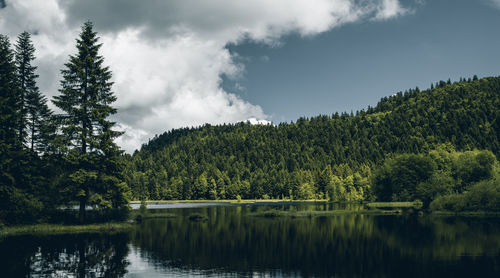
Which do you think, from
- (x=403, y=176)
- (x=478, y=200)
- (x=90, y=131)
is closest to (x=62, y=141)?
(x=90, y=131)

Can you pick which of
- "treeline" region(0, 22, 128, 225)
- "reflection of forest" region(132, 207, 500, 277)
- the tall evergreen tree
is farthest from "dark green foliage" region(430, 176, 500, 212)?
the tall evergreen tree

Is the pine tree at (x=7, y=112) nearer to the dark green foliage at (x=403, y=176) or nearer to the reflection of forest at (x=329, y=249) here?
the reflection of forest at (x=329, y=249)

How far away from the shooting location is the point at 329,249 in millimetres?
43312

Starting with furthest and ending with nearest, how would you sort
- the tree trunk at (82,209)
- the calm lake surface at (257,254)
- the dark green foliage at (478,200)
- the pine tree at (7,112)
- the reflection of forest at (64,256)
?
1. the dark green foliage at (478,200)
2. the tree trunk at (82,209)
3. the pine tree at (7,112)
4. the calm lake surface at (257,254)
5. the reflection of forest at (64,256)

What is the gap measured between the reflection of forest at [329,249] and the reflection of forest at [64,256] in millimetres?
3807

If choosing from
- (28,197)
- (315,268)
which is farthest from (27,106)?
(315,268)

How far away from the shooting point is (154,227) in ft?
216

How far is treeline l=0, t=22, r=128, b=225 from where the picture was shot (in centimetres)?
5399

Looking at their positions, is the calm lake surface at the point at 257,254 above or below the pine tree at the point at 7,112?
below

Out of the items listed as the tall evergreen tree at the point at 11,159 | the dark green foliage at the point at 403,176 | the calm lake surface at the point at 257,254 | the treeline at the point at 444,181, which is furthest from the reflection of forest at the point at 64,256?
the dark green foliage at the point at 403,176

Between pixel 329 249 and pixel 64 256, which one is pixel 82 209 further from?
pixel 329 249

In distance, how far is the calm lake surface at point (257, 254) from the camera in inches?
1260

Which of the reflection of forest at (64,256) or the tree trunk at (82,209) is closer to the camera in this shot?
the reflection of forest at (64,256)

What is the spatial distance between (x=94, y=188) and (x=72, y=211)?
6159 millimetres
